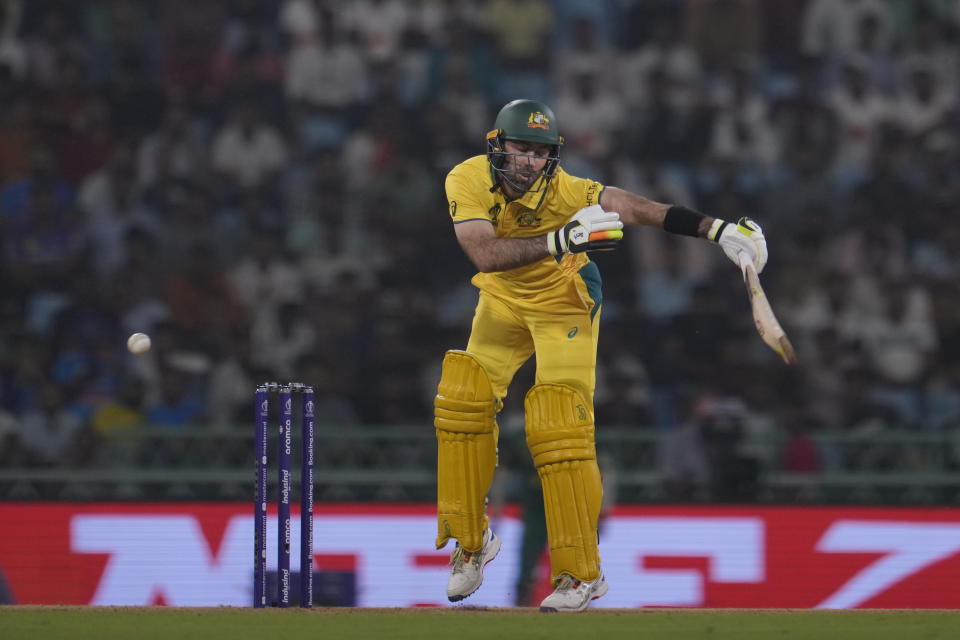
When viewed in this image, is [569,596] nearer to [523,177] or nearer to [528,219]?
[528,219]

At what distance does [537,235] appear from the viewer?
6.46 metres

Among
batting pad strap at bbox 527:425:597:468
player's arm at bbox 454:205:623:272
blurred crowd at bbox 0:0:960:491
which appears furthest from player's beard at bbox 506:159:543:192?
blurred crowd at bbox 0:0:960:491

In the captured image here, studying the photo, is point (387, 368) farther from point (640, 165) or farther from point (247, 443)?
point (640, 165)

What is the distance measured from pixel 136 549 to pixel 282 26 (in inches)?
199

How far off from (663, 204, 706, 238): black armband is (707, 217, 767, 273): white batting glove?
3.2 inches

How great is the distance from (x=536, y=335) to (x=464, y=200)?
66cm

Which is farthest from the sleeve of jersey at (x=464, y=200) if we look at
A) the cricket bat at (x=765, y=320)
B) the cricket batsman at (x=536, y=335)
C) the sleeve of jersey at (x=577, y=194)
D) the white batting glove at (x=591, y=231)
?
the cricket bat at (x=765, y=320)

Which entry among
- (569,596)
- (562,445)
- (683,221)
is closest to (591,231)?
(683,221)

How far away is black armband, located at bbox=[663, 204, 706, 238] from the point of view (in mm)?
A: 6191

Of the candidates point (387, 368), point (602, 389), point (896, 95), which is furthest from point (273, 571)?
point (896, 95)

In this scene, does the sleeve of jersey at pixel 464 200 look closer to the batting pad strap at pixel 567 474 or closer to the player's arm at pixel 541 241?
the player's arm at pixel 541 241

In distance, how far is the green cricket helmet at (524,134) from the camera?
6293mm

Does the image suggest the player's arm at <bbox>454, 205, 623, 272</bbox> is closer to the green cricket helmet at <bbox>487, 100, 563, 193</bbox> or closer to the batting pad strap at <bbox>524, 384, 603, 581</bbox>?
the green cricket helmet at <bbox>487, 100, 563, 193</bbox>

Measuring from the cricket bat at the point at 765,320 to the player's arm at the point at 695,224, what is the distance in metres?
0.04
